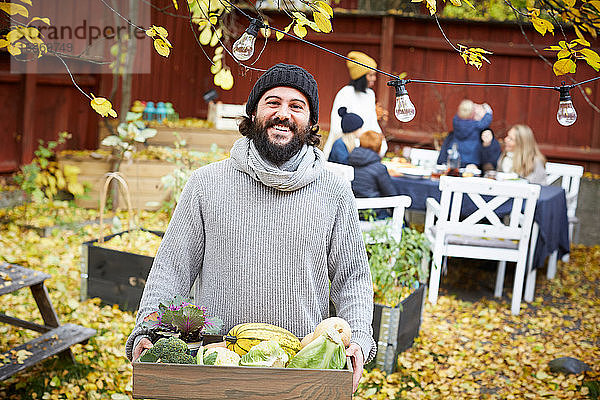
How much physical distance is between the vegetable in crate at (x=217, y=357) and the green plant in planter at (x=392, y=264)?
2.68 metres

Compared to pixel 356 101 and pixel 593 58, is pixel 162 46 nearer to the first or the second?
pixel 593 58

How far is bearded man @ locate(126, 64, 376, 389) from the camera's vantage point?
88.0 inches

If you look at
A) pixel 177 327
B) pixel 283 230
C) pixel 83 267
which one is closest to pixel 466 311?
pixel 83 267

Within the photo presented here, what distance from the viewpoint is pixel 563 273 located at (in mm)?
7070

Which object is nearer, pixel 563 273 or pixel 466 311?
pixel 466 311

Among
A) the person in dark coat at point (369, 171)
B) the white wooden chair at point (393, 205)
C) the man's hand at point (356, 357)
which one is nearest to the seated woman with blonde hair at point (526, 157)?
the person in dark coat at point (369, 171)

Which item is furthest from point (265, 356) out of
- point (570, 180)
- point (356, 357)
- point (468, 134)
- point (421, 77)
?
point (421, 77)

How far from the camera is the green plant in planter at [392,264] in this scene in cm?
438

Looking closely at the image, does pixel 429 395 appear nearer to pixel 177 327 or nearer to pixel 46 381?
pixel 46 381

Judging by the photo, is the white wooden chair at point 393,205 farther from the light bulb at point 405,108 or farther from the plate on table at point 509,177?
the light bulb at point 405,108

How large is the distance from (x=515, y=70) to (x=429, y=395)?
6.72 metres

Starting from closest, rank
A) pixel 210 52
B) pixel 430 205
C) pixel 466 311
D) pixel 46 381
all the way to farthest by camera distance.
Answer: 1. pixel 46 381
2. pixel 466 311
3. pixel 430 205
4. pixel 210 52

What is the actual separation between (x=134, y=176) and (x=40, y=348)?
415 cm

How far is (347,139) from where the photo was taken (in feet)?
19.6
